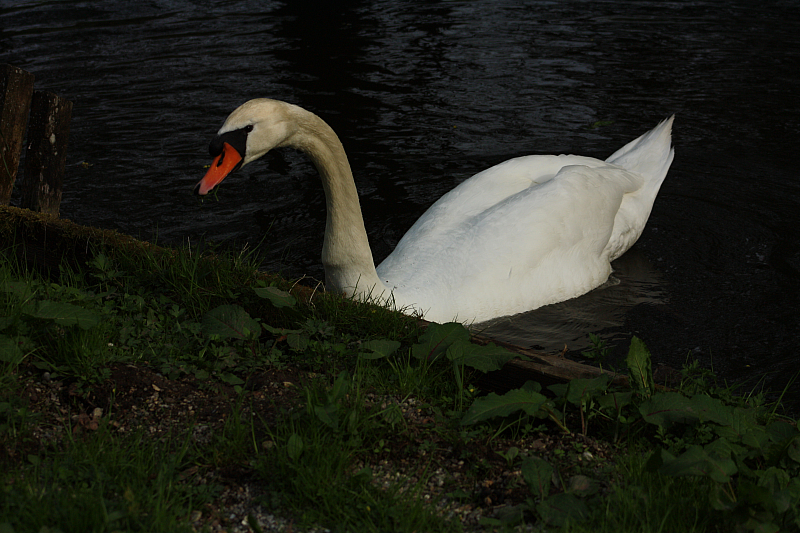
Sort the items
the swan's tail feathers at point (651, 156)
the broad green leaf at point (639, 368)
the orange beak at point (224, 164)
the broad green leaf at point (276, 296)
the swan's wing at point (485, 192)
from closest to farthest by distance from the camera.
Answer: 1. the broad green leaf at point (639, 368)
2. the broad green leaf at point (276, 296)
3. the orange beak at point (224, 164)
4. the swan's wing at point (485, 192)
5. the swan's tail feathers at point (651, 156)

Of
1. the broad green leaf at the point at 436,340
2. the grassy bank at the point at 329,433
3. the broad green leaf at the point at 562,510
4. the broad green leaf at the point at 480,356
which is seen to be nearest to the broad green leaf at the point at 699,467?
the grassy bank at the point at 329,433

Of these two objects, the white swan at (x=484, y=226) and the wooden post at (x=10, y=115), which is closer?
the white swan at (x=484, y=226)

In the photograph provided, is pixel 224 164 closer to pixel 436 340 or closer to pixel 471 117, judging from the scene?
pixel 436 340

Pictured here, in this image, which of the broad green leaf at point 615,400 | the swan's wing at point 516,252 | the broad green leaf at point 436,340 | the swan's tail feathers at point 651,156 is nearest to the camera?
the broad green leaf at point 615,400

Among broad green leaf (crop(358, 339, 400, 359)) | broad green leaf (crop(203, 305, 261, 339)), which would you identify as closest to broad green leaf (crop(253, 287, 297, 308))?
broad green leaf (crop(203, 305, 261, 339))

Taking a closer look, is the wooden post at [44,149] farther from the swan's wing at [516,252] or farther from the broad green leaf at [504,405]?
the broad green leaf at [504,405]

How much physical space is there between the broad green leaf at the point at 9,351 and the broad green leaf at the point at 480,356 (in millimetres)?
1711

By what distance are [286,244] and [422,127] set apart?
3245mm

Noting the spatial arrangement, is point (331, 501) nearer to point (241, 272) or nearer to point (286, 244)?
point (241, 272)

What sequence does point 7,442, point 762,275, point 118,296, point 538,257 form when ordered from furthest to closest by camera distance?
point 762,275 → point 538,257 → point 118,296 → point 7,442

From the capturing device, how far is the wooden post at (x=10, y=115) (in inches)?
206

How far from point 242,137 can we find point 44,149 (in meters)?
2.35

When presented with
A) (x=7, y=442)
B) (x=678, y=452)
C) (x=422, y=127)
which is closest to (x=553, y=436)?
(x=678, y=452)

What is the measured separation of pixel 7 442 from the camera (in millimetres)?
2707
